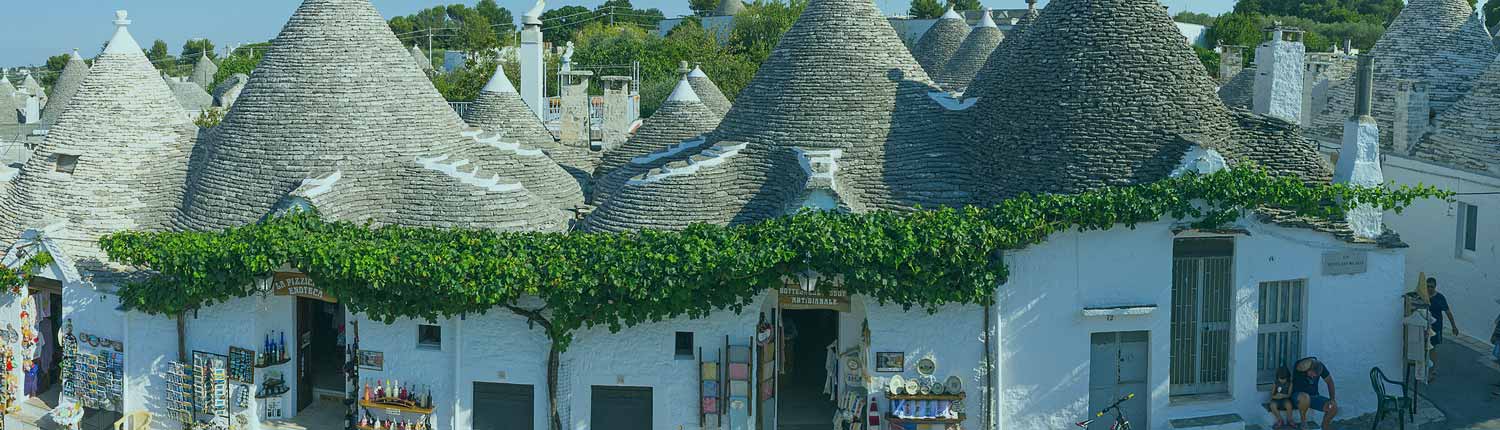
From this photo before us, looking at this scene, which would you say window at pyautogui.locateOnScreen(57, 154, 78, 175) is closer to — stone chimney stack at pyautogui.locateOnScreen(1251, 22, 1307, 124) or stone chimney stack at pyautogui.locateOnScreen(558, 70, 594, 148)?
stone chimney stack at pyautogui.locateOnScreen(558, 70, 594, 148)

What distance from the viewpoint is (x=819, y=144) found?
18.4 metres

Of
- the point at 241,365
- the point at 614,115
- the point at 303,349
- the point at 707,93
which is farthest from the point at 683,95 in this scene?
the point at 241,365

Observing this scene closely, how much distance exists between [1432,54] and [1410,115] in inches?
99.1

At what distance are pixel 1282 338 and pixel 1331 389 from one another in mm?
918

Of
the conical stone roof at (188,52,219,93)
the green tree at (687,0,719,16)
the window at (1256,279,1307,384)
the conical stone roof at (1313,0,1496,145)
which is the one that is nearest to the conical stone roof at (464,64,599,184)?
the window at (1256,279,1307,384)

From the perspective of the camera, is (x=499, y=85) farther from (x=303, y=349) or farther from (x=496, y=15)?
(x=496, y=15)

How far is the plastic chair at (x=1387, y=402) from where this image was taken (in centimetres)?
1577

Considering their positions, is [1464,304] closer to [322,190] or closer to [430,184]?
[430,184]

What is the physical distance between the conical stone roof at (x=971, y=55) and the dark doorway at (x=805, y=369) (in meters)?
11.9

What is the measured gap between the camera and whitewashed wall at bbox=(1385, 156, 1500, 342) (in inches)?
790

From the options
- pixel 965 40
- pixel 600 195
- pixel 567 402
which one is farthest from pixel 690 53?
pixel 567 402

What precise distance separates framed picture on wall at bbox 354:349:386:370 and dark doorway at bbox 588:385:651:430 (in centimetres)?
249

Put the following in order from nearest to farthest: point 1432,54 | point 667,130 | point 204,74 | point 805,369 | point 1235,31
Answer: point 805,369
point 667,130
point 1432,54
point 1235,31
point 204,74

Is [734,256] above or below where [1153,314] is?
above
